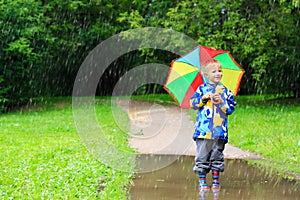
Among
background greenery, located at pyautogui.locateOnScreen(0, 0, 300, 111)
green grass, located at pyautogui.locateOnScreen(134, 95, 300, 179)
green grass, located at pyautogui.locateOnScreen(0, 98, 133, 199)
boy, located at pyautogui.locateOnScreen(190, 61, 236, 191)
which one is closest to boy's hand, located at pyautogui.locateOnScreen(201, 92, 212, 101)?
boy, located at pyautogui.locateOnScreen(190, 61, 236, 191)

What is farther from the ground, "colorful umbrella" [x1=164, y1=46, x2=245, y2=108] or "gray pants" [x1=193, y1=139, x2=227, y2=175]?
"colorful umbrella" [x1=164, y1=46, x2=245, y2=108]

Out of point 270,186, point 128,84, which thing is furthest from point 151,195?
point 128,84

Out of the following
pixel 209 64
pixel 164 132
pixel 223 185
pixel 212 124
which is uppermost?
pixel 209 64

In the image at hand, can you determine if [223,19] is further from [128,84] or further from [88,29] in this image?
[128,84]

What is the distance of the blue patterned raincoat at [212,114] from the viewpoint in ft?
21.9

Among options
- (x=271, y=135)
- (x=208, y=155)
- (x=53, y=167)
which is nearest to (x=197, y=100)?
(x=208, y=155)

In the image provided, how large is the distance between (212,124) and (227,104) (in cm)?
32

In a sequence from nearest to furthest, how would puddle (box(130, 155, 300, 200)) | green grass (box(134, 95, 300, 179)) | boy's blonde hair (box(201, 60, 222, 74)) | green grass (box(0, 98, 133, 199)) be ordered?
1. puddle (box(130, 155, 300, 200))
2. green grass (box(0, 98, 133, 199))
3. boy's blonde hair (box(201, 60, 222, 74))
4. green grass (box(134, 95, 300, 179))

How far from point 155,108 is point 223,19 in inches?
175

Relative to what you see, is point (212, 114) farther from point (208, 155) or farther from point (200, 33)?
point (200, 33)

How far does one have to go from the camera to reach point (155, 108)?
21188mm

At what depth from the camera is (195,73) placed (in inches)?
285

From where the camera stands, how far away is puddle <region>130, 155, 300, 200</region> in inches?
251

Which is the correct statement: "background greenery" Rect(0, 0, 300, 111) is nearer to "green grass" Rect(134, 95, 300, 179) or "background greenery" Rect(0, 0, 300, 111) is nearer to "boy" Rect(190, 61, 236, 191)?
"green grass" Rect(134, 95, 300, 179)
